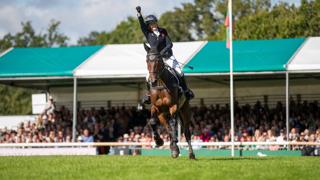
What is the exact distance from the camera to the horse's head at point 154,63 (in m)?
16.5

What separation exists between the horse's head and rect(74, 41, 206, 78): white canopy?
13859mm

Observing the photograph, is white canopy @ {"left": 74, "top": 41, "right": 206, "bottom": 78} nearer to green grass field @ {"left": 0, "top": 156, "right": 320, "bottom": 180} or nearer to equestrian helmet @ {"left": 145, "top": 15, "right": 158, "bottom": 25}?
equestrian helmet @ {"left": 145, "top": 15, "right": 158, "bottom": 25}

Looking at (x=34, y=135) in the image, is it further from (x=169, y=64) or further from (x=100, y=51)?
(x=169, y=64)

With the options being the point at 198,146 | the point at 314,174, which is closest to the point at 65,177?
the point at 314,174

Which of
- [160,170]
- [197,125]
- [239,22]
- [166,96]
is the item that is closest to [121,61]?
[197,125]

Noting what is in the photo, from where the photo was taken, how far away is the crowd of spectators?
30.2 m

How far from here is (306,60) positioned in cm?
2912

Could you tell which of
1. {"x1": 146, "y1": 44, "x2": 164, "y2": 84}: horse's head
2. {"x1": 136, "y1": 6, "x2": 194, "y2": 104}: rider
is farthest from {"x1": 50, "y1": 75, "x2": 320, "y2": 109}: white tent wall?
{"x1": 146, "y1": 44, "x2": 164, "y2": 84}: horse's head

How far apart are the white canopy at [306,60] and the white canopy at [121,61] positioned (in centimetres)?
466

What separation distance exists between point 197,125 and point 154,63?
1599cm

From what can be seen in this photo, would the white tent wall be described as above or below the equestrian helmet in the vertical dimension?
below

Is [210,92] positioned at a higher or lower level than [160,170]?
higher

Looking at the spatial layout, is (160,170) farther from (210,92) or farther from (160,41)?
(210,92)

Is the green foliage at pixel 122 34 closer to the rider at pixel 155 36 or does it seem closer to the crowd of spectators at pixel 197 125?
the crowd of spectators at pixel 197 125
